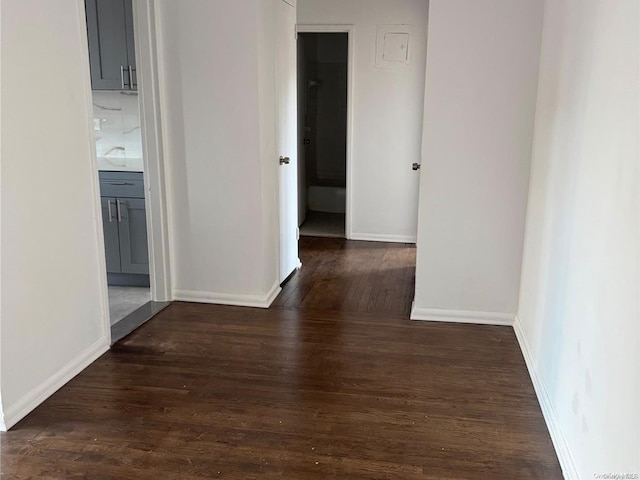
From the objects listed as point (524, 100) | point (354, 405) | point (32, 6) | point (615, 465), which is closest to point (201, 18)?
point (32, 6)

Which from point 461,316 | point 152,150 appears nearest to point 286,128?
point 152,150

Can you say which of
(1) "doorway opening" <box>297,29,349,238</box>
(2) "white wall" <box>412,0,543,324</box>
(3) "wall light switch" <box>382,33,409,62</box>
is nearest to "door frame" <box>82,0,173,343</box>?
(2) "white wall" <box>412,0,543,324</box>

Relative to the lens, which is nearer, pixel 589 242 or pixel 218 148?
pixel 589 242

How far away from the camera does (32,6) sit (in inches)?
93.5

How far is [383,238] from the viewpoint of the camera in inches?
217

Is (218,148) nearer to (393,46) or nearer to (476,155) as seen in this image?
(476,155)

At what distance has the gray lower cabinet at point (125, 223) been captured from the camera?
13.1ft

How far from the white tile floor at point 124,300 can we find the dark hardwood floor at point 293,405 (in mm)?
343

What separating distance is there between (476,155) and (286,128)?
1.44 meters

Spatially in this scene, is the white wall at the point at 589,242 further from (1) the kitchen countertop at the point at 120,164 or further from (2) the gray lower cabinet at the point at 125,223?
(1) the kitchen countertop at the point at 120,164

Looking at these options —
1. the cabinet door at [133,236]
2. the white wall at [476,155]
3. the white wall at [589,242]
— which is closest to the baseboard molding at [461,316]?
the white wall at [476,155]

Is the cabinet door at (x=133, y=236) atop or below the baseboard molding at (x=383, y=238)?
atop

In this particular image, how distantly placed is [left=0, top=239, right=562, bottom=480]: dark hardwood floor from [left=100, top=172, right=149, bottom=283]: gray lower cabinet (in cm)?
70

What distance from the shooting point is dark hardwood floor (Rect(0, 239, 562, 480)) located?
211 centimetres
